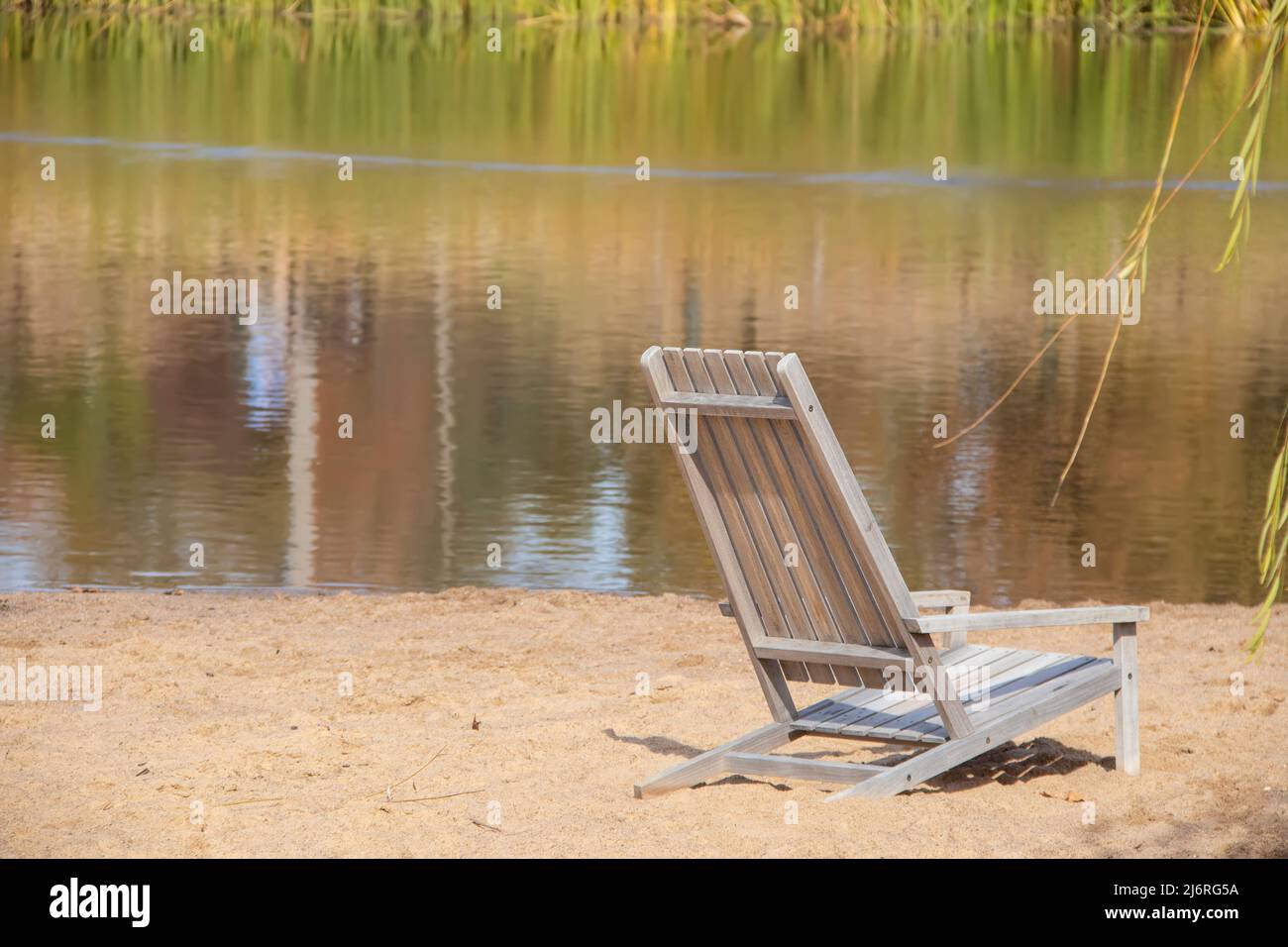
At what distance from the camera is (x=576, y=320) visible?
576 inches

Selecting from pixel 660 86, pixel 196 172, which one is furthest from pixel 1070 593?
pixel 660 86

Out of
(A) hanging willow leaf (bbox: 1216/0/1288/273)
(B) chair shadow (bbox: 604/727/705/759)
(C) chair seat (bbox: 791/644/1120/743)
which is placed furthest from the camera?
(B) chair shadow (bbox: 604/727/705/759)

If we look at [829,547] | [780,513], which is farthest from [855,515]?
[780,513]

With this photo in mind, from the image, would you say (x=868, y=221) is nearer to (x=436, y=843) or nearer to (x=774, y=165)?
(x=774, y=165)

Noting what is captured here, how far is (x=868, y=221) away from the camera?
19.3 metres

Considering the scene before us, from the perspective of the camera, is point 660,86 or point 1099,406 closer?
point 1099,406

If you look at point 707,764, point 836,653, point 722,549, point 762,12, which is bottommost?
point 707,764

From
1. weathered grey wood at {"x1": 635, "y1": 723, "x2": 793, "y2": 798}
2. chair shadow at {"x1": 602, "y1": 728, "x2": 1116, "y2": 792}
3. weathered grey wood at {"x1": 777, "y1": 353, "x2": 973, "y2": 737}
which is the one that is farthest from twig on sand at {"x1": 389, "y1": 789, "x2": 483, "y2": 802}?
weathered grey wood at {"x1": 777, "y1": 353, "x2": 973, "y2": 737}

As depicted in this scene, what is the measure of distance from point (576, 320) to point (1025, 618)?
9767 millimetres

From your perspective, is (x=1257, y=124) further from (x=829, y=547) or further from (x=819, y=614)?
(x=819, y=614)

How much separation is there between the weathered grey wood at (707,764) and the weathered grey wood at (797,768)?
4cm

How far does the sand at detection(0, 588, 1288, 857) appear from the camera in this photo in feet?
16.0

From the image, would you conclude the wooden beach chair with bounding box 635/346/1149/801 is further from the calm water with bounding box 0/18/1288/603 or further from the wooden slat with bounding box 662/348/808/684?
the calm water with bounding box 0/18/1288/603

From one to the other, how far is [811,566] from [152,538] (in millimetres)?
4721
